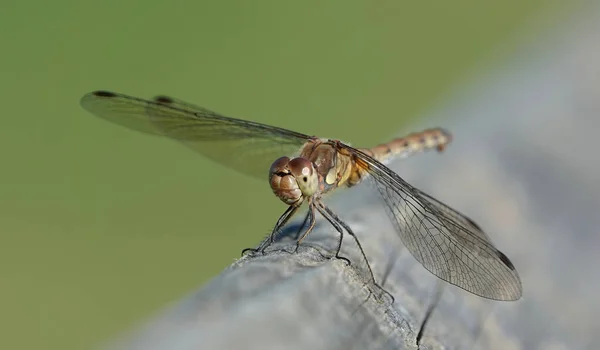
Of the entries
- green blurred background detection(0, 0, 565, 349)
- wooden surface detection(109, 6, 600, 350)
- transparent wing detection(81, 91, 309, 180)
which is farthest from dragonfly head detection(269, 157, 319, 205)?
green blurred background detection(0, 0, 565, 349)

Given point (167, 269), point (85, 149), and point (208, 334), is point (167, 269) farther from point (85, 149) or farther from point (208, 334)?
point (208, 334)

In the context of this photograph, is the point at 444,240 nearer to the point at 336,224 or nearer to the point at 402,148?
the point at 336,224

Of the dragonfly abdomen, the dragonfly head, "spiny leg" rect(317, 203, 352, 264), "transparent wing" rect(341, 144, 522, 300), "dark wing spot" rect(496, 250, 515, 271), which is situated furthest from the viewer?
the dragonfly abdomen

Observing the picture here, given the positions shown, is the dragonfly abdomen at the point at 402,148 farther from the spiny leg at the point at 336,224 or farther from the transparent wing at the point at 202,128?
the spiny leg at the point at 336,224

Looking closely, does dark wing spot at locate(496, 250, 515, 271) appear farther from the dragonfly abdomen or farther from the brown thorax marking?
the dragonfly abdomen

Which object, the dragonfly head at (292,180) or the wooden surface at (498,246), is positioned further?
the dragonfly head at (292,180)

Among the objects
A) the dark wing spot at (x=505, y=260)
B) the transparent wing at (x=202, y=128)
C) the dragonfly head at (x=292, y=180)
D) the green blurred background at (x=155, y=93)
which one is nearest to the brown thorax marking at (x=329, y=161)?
the dragonfly head at (x=292, y=180)

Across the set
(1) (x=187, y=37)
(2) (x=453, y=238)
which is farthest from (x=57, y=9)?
(2) (x=453, y=238)
